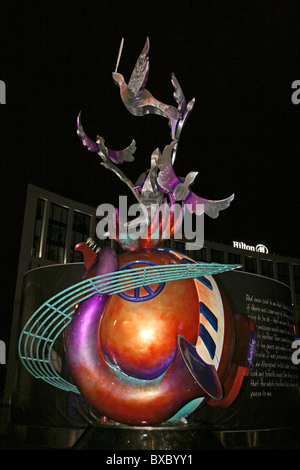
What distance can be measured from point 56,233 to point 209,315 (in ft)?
77.5

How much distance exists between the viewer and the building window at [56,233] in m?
25.7

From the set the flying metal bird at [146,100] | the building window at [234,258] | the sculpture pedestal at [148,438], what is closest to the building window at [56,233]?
the building window at [234,258]

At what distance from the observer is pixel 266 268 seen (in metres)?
38.2

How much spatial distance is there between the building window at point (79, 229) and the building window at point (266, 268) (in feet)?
58.3

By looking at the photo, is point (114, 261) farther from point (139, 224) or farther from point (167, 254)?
point (139, 224)

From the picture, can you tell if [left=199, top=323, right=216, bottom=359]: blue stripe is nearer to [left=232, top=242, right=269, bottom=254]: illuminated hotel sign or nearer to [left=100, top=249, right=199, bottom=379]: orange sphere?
[left=100, top=249, right=199, bottom=379]: orange sphere

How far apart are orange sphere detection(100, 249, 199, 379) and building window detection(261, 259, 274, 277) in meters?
35.6

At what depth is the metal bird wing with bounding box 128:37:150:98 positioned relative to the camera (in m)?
5.07

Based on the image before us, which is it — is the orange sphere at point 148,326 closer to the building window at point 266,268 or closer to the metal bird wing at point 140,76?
the metal bird wing at point 140,76

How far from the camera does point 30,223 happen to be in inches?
945

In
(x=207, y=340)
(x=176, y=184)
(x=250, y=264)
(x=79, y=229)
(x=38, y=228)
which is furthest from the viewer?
(x=250, y=264)

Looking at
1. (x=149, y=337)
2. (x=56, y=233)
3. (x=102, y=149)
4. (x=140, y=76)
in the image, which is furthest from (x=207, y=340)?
(x=56, y=233)

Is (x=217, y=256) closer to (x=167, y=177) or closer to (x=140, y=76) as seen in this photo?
(x=140, y=76)
